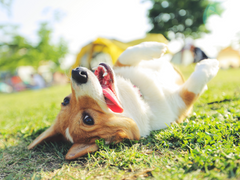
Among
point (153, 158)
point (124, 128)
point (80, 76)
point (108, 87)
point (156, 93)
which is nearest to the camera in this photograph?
point (153, 158)

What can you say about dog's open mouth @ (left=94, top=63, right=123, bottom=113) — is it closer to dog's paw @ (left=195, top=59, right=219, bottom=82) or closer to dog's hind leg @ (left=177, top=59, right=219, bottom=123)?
dog's hind leg @ (left=177, top=59, right=219, bottom=123)

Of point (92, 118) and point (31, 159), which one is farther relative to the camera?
point (31, 159)

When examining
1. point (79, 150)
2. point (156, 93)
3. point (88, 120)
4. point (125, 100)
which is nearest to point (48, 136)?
point (79, 150)

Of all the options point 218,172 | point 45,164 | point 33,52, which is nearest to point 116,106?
point 45,164

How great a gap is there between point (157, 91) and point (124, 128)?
801 millimetres

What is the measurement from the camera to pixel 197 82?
234 cm

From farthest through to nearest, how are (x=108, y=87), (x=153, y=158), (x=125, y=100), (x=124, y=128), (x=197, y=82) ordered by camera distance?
(x=197, y=82) → (x=125, y=100) → (x=108, y=87) → (x=124, y=128) → (x=153, y=158)

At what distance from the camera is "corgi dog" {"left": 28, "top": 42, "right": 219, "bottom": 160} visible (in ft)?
6.19

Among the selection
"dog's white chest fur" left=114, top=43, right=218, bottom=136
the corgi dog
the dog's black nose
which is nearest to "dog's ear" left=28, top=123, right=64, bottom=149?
the corgi dog

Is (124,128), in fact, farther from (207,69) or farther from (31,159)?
(207,69)

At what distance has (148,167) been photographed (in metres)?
1.55

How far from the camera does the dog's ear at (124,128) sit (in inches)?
75.2

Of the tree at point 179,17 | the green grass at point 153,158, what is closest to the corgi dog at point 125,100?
the green grass at point 153,158

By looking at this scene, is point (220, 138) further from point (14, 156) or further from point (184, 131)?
point (14, 156)
